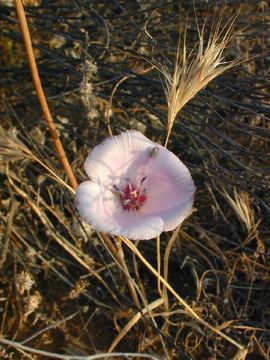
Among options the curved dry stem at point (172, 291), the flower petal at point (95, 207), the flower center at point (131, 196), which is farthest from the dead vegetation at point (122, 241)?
the flower petal at point (95, 207)

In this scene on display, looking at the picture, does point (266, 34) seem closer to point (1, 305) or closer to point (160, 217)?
point (160, 217)

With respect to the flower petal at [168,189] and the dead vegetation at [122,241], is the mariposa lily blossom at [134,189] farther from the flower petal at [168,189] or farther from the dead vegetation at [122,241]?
the dead vegetation at [122,241]

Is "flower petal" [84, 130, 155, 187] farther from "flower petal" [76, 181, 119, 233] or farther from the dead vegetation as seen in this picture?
the dead vegetation

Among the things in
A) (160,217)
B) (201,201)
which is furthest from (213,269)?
(160,217)

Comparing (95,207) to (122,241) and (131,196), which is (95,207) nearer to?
(131,196)

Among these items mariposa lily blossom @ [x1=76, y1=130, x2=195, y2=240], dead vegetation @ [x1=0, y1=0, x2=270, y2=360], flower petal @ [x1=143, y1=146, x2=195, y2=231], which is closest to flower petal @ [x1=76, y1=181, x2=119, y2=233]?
mariposa lily blossom @ [x1=76, y1=130, x2=195, y2=240]

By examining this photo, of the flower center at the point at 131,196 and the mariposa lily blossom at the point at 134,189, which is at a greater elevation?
the mariposa lily blossom at the point at 134,189
